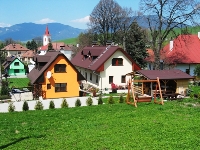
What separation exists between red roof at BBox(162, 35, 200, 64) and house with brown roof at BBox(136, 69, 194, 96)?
504 inches

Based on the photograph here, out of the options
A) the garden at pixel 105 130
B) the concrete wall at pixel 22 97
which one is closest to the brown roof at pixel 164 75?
the garden at pixel 105 130

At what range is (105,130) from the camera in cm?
1317

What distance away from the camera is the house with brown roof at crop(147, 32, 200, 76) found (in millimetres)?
42031

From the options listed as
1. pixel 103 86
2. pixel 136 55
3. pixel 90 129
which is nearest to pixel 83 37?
pixel 136 55

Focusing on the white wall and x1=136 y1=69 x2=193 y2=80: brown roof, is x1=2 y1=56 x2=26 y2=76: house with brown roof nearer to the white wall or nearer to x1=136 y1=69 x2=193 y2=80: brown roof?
the white wall

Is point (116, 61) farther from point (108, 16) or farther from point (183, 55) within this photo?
point (108, 16)

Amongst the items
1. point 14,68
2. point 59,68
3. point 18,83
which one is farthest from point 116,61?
point 14,68

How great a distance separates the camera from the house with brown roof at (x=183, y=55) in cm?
4203

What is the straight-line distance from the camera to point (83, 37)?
230ft

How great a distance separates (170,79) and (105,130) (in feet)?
54.7

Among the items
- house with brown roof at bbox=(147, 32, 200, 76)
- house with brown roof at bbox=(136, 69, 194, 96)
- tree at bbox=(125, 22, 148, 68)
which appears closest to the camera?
house with brown roof at bbox=(136, 69, 194, 96)

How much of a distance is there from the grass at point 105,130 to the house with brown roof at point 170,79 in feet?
33.7

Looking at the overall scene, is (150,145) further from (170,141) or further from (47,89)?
(47,89)

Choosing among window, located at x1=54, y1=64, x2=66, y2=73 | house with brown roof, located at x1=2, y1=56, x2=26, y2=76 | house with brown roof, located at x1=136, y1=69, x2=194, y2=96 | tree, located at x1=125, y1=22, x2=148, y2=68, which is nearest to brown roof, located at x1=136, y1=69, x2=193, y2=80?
house with brown roof, located at x1=136, y1=69, x2=194, y2=96
